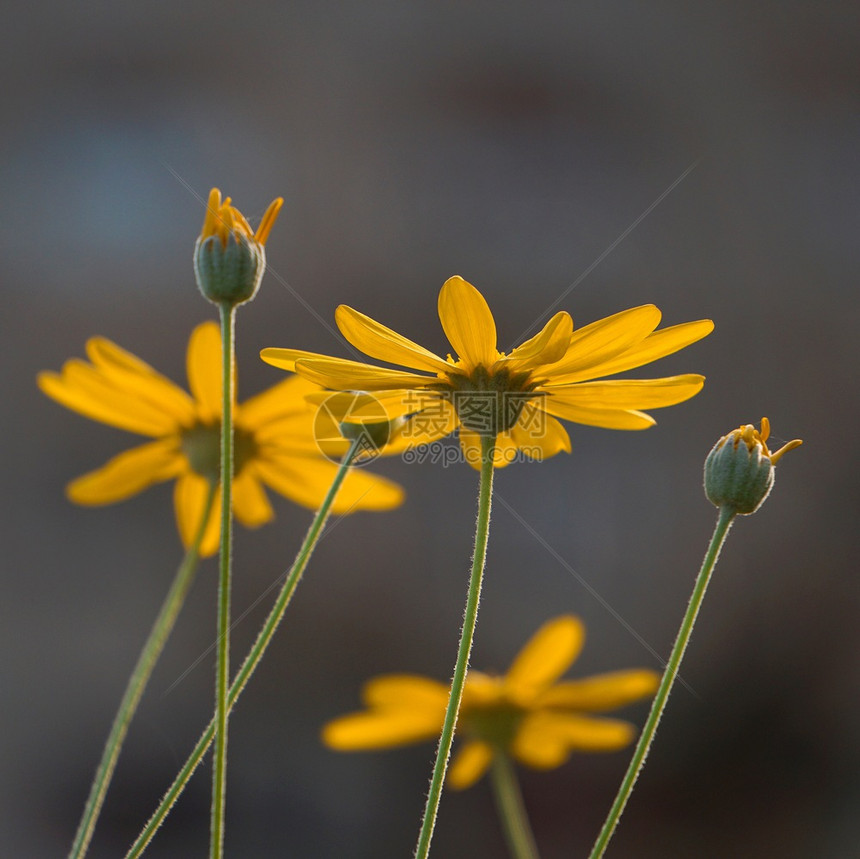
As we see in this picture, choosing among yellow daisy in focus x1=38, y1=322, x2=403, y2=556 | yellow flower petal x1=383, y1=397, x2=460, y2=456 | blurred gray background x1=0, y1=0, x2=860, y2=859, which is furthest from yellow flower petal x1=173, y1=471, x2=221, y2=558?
blurred gray background x1=0, y1=0, x2=860, y2=859

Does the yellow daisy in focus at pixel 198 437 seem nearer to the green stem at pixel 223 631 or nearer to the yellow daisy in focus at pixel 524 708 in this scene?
the green stem at pixel 223 631

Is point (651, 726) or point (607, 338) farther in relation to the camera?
point (607, 338)

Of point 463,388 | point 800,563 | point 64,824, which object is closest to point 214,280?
point 463,388

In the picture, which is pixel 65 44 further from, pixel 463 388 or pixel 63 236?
pixel 463 388

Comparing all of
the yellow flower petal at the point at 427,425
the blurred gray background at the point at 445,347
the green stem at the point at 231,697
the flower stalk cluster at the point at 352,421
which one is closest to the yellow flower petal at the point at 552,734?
the flower stalk cluster at the point at 352,421

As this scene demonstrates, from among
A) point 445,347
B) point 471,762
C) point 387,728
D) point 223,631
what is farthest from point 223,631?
point 445,347

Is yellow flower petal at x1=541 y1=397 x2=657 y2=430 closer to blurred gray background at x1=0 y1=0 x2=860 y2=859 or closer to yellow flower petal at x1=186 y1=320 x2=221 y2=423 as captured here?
yellow flower petal at x1=186 y1=320 x2=221 y2=423

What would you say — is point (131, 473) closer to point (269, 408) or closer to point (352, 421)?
point (269, 408)
